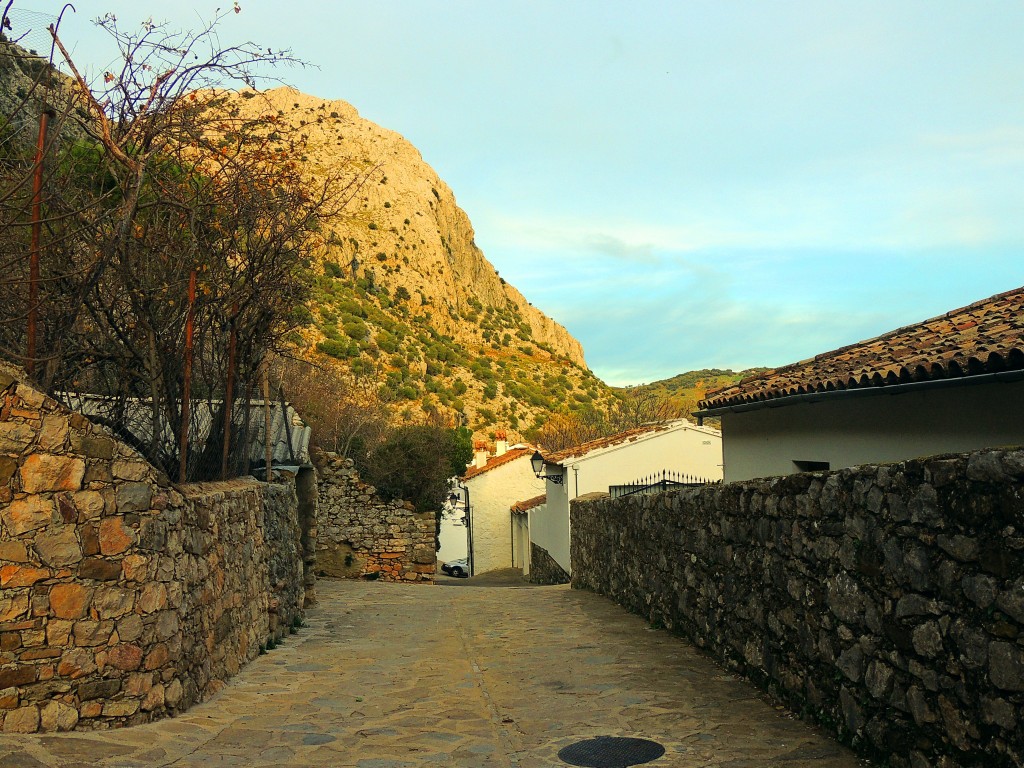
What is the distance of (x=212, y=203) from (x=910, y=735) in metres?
7.39

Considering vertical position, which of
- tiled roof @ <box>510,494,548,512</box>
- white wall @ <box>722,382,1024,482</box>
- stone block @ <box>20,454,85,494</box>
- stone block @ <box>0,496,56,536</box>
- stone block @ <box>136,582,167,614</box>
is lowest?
stone block @ <box>136,582,167,614</box>

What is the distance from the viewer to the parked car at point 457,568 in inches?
1658

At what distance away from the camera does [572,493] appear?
25234 mm

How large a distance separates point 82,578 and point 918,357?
7038 millimetres

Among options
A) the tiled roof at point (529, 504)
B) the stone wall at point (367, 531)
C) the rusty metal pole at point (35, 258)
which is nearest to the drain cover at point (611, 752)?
the rusty metal pole at point (35, 258)

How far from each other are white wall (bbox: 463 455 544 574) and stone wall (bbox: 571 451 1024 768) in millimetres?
32689

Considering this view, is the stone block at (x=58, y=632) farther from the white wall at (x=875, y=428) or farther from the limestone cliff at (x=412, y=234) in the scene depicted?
the limestone cliff at (x=412, y=234)

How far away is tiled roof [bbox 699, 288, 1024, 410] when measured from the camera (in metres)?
7.02

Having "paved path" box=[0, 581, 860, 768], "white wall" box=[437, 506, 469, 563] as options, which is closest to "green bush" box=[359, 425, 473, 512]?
"paved path" box=[0, 581, 860, 768]

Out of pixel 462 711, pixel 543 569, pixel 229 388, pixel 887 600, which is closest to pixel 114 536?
pixel 462 711

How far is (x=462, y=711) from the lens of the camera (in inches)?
259

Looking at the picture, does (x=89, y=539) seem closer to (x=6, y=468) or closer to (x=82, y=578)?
(x=82, y=578)

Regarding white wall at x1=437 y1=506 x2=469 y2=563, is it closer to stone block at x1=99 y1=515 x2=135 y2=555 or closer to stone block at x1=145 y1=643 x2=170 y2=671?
stone block at x1=145 y1=643 x2=170 y2=671

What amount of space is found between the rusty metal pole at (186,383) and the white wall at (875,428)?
18.4 ft
